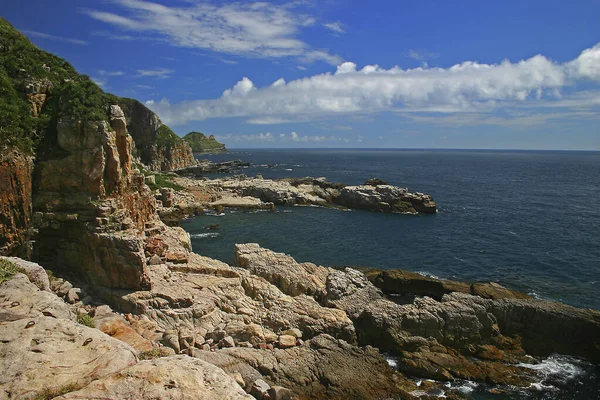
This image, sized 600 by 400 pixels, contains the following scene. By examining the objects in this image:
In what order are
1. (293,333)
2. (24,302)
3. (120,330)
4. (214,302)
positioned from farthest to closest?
(214,302) → (293,333) → (120,330) → (24,302)

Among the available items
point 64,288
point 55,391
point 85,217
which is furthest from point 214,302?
point 55,391

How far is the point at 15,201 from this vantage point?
2208 cm

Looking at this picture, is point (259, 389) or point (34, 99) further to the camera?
point (34, 99)

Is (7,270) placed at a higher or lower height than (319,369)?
higher

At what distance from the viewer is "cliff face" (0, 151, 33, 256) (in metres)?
21.5

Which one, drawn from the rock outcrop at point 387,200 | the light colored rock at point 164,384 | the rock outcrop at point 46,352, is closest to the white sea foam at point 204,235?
the rock outcrop at point 387,200

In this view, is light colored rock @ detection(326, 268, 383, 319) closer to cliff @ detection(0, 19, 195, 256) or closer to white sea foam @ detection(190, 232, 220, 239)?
cliff @ detection(0, 19, 195, 256)

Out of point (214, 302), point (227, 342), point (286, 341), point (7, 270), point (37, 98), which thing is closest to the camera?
point (7, 270)

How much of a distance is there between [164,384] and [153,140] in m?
125

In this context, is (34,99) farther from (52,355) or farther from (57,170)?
(52,355)

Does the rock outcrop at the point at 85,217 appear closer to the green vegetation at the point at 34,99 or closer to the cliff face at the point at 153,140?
the green vegetation at the point at 34,99

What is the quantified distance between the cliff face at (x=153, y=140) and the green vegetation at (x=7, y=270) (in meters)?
98.3

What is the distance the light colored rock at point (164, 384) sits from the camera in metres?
8.96

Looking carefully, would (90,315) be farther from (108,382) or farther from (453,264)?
(453,264)
